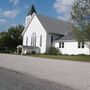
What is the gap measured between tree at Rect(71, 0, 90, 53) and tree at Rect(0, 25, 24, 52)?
36.5 m

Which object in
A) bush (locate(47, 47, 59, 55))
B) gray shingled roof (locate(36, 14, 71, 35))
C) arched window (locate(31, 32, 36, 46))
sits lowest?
bush (locate(47, 47, 59, 55))

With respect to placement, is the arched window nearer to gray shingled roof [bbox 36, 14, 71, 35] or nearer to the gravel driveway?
gray shingled roof [bbox 36, 14, 71, 35]

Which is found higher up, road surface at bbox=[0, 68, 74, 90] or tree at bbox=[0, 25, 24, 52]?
tree at bbox=[0, 25, 24, 52]

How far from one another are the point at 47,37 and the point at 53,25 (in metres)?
5.07

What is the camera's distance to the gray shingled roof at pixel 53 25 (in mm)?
48759

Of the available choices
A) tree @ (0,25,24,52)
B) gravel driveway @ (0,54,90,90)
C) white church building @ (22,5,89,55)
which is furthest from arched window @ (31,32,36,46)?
gravel driveway @ (0,54,90,90)

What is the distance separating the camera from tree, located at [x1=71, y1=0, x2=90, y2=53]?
101 feet

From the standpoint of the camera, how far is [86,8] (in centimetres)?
3094

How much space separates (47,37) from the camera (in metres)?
47.4

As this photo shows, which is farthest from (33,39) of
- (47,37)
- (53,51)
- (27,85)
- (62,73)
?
(27,85)

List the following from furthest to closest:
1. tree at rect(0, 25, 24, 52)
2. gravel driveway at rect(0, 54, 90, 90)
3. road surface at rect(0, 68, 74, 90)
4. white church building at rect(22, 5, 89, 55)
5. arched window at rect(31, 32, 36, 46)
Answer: tree at rect(0, 25, 24, 52), arched window at rect(31, 32, 36, 46), white church building at rect(22, 5, 89, 55), gravel driveway at rect(0, 54, 90, 90), road surface at rect(0, 68, 74, 90)

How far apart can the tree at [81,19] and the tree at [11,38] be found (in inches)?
1437

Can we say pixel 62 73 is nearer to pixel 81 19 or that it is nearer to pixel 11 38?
pixel 81 19

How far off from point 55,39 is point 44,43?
9.07ft
